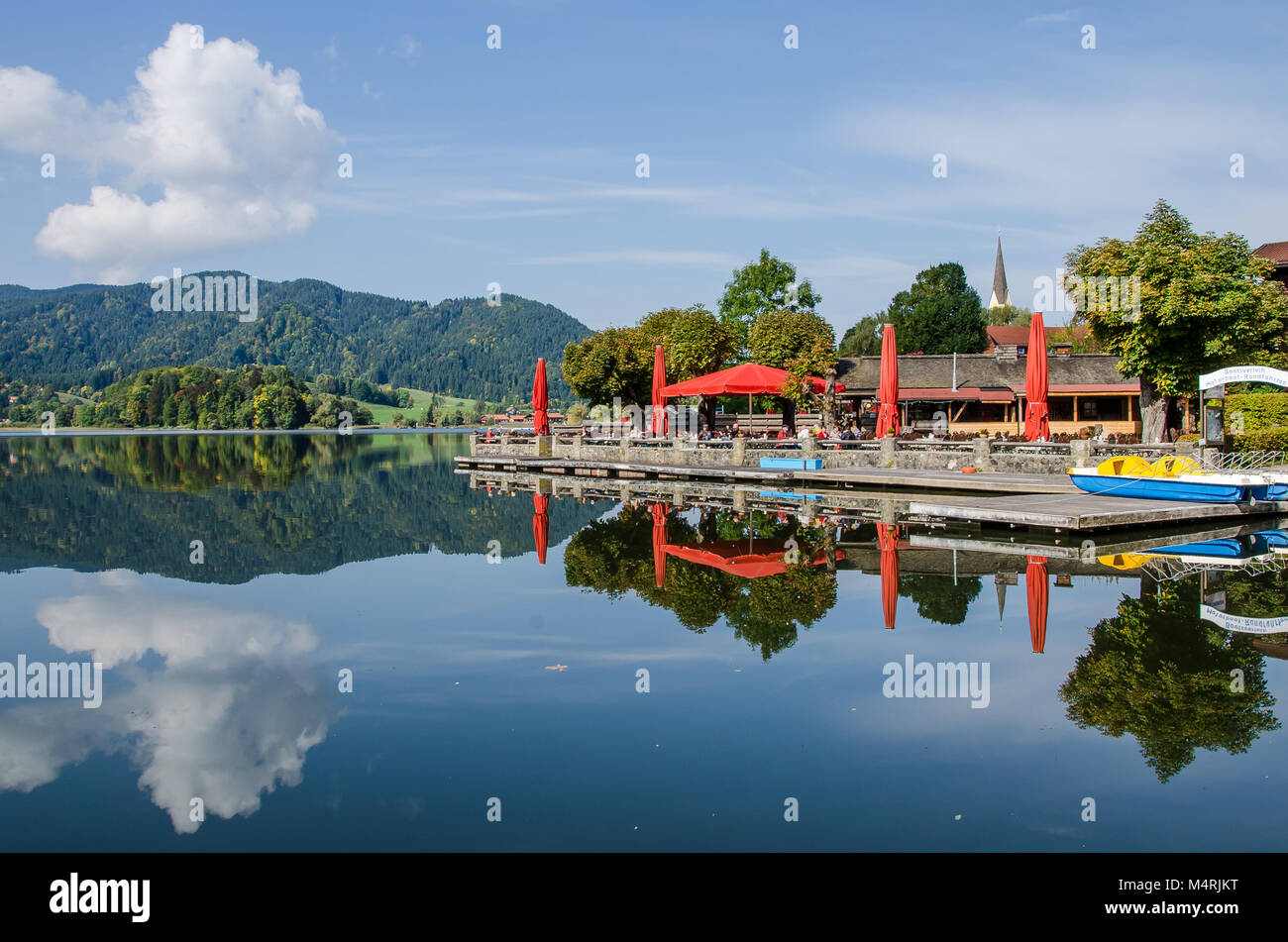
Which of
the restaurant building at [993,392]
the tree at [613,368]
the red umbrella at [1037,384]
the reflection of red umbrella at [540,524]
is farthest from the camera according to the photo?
the tree at [613,368]

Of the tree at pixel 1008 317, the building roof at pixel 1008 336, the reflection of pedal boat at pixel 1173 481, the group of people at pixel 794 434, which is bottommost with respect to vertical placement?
the reflection of pedal boat at pixel 1173 481

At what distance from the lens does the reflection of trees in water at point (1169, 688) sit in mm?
7453

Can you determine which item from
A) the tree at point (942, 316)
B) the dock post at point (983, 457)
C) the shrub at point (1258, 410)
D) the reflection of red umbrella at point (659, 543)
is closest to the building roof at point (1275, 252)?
the tree at point (942, 316)

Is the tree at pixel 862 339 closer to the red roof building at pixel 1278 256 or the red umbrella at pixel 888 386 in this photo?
the red roof building at pixel 1278 256

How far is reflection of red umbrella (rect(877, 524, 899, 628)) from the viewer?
40.6ft

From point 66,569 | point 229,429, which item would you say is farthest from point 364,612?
point 229,429

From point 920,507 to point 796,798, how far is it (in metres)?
15.4

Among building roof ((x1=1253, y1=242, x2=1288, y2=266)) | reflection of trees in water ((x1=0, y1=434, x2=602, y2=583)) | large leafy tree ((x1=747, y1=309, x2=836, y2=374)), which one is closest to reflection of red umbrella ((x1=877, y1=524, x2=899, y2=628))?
reflection of trees in water ((x1=0, y1=434, x2=602, y2=583))

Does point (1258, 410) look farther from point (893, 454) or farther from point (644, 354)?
point (644, 354)

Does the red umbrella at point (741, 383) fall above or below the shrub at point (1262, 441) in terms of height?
above

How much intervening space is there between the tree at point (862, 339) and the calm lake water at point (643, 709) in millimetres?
71709

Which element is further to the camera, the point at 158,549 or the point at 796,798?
the point at 158,549
